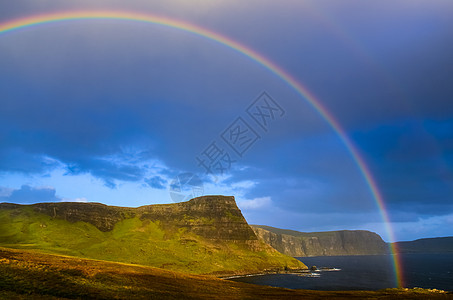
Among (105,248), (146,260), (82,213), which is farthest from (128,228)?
(146,260)

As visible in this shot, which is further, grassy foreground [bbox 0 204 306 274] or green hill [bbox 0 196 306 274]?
green hill [bbox 0 196 306 274]

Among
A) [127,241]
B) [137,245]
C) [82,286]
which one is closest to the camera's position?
[82,286]

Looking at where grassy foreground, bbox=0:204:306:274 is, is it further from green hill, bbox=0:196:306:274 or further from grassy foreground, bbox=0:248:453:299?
grassy foreground, bbox=0:248:453:299

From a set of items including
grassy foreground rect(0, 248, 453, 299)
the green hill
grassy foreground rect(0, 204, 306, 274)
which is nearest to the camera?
grassy foreground rect(0, 248, 453, 299)

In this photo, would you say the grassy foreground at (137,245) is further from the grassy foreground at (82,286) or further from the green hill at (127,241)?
the grassy foreground at (82,286)

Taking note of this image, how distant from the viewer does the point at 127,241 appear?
537 feet

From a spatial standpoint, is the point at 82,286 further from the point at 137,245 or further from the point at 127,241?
the point at 127,241

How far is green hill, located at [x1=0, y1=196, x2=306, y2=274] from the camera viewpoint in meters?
145

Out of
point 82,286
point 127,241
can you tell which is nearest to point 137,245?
point 127,241

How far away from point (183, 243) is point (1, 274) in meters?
141

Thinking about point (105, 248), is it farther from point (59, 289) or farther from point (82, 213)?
point (59, 289)

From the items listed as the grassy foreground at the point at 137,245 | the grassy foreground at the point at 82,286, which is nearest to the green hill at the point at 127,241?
the grassy foreground at the point at 137,245

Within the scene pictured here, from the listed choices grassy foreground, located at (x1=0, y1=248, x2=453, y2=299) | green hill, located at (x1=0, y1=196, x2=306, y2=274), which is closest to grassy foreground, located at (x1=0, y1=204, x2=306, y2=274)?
green hill, located at (x1=0, y1=196, x2=306, y2=274)

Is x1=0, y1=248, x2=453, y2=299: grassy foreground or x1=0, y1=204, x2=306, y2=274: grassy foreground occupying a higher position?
x1=0, y1=204, x2=306, y2=274: grassy foreground
